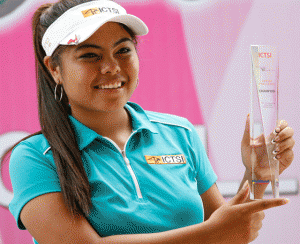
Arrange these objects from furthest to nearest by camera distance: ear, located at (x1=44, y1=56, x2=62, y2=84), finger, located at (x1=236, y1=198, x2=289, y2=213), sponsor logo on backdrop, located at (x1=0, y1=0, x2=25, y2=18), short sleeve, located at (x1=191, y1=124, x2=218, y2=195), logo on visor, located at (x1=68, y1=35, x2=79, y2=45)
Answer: sponsor logo on backdrop, located at (x1=0, y1=0, x2=25, y2=18), short sleeve, located at (x1=191, y1=124, x2=218, y2=195), ear, located at (x1=44, y1=56, x2=62, y2=84), logo on visor, located at (x1=68, y1=35, x2=79, y2=45), finger, located at (x1=236, y1=198, x2=289, y2=213)

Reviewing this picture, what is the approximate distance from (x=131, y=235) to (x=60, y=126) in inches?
14.2

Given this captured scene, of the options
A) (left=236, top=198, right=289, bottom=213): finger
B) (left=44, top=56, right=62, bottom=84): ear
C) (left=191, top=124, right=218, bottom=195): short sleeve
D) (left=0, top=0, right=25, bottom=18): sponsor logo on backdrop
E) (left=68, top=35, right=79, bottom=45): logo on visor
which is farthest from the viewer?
(left=0, top=0, right=25, bottom=18): sponsor logo on backdrop

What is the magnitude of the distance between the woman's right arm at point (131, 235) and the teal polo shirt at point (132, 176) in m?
0.04

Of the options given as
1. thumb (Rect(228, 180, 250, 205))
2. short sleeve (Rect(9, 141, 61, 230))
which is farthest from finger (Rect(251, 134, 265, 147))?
short sleeve (Rect(9, 141, 61, 230))

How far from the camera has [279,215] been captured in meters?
2.15

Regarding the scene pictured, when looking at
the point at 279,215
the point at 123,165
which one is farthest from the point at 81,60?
the point at 279,215

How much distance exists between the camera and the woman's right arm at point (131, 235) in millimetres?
856

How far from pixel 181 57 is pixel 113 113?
1.13 meters

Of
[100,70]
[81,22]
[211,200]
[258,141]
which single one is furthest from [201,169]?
[81,22]

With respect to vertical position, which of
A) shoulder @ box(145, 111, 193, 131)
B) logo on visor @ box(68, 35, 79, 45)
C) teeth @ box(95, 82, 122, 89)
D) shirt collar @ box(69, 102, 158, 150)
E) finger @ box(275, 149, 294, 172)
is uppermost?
logo on visor @ box(68, 35, 79, 45)

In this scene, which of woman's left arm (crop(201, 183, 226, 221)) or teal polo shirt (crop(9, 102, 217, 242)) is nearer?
teal polo shirt (crop(9, 102, 217, 242))

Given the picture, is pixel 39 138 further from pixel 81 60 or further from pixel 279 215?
pixel 279 215

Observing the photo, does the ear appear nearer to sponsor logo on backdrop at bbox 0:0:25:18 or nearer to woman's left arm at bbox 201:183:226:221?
woman's left arm at bbox 201:183:226:221

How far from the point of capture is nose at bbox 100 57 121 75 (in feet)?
3.15
